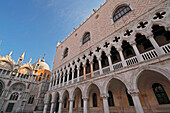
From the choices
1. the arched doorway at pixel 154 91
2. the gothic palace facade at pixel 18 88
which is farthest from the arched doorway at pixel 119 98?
the gothic palace facade at pixel 18 88

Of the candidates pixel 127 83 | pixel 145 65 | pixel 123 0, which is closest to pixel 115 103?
pixel 127 83

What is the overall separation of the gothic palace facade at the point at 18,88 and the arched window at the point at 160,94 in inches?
634

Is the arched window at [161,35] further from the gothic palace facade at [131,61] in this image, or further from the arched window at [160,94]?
the arched window at [160,94]

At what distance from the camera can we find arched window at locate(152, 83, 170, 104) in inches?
231

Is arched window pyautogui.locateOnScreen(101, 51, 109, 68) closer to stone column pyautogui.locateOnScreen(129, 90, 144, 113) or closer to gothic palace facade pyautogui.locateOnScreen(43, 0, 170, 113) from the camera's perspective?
gothic palace facade pyautogui.locateOnScreen(43, 0, 170, 113)

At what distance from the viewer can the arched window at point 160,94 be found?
19.2ft

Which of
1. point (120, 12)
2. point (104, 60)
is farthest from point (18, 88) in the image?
point (120, 12)

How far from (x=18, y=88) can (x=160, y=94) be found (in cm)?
2540

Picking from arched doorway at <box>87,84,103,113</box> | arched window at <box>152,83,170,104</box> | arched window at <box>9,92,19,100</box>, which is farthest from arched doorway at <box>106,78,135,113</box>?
arched window at <box>9,92,19,100</box>

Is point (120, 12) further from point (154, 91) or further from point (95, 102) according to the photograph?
point (95, 102)

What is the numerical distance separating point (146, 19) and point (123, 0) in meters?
4.41

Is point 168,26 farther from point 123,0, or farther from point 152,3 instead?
point 123,0

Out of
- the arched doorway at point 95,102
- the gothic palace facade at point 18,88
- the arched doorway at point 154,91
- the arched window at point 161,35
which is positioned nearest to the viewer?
the arched doorway at point 154,91

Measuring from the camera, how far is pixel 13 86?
19016mm
